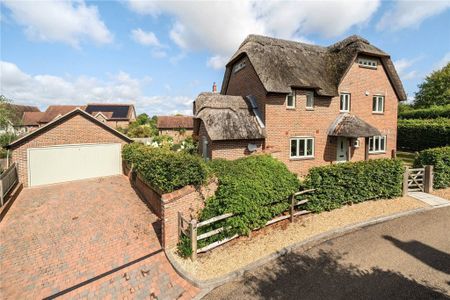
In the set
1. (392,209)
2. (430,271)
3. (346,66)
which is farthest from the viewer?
(346,66)

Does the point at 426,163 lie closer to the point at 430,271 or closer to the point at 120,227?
the point at 430,271

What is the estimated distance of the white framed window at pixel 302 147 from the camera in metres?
→ 14.9

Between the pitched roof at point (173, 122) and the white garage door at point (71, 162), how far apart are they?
3379 centimetres

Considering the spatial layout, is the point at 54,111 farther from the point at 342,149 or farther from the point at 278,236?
the point at 278,236

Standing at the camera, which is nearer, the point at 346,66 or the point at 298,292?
the point at 298,292

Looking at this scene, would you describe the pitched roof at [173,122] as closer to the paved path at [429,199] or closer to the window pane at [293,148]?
the window pane at [293,148]

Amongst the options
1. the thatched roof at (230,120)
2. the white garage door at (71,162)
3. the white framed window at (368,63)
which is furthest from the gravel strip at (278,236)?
the white garage door at (71,162)

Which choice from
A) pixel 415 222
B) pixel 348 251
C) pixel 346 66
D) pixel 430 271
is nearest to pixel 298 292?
pixel 348 251

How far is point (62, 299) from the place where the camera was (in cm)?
555

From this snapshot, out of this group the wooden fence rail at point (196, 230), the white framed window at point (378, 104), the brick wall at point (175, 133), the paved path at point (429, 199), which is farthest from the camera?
the brick wall at point (175, 133)

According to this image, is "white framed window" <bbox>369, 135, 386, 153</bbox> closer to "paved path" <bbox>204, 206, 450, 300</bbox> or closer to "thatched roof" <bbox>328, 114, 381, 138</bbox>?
"thatched roof" <bbox>328, 114, 381, 138</bbox>

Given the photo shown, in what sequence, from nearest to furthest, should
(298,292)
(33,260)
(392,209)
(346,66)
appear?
(298,292)
(33,260)
(392,209)
(346,66)

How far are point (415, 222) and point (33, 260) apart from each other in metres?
13.9

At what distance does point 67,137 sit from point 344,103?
20.4m
